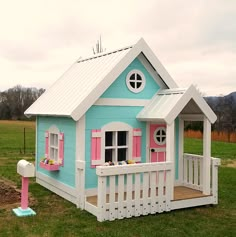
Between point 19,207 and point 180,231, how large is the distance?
12.1 ft

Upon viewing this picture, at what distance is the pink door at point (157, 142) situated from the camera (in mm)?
9852

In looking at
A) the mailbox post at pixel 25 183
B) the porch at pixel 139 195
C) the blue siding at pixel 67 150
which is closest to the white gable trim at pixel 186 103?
the porch at pixel 139 195

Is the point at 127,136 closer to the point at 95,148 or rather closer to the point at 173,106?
the point at 95,148

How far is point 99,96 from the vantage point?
874 centimetres

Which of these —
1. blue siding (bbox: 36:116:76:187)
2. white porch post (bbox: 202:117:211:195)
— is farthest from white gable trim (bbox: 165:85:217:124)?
blue siding (bbox: 36:116:76:187)

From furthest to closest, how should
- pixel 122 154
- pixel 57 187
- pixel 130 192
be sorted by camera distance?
pixel 57 187, pixel 122 154, pixel 130 192

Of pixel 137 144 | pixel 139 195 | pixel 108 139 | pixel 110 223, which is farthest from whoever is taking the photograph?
pixel 137 144

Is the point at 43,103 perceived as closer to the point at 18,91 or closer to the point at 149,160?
the point at 149,160

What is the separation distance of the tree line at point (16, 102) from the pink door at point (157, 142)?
173 feet

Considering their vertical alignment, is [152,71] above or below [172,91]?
above

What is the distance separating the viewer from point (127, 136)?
956 cm

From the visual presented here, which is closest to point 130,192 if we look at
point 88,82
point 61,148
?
point 61,148

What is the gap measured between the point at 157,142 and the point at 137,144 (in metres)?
0.65

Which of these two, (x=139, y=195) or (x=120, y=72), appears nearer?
(x=139, y=195)
